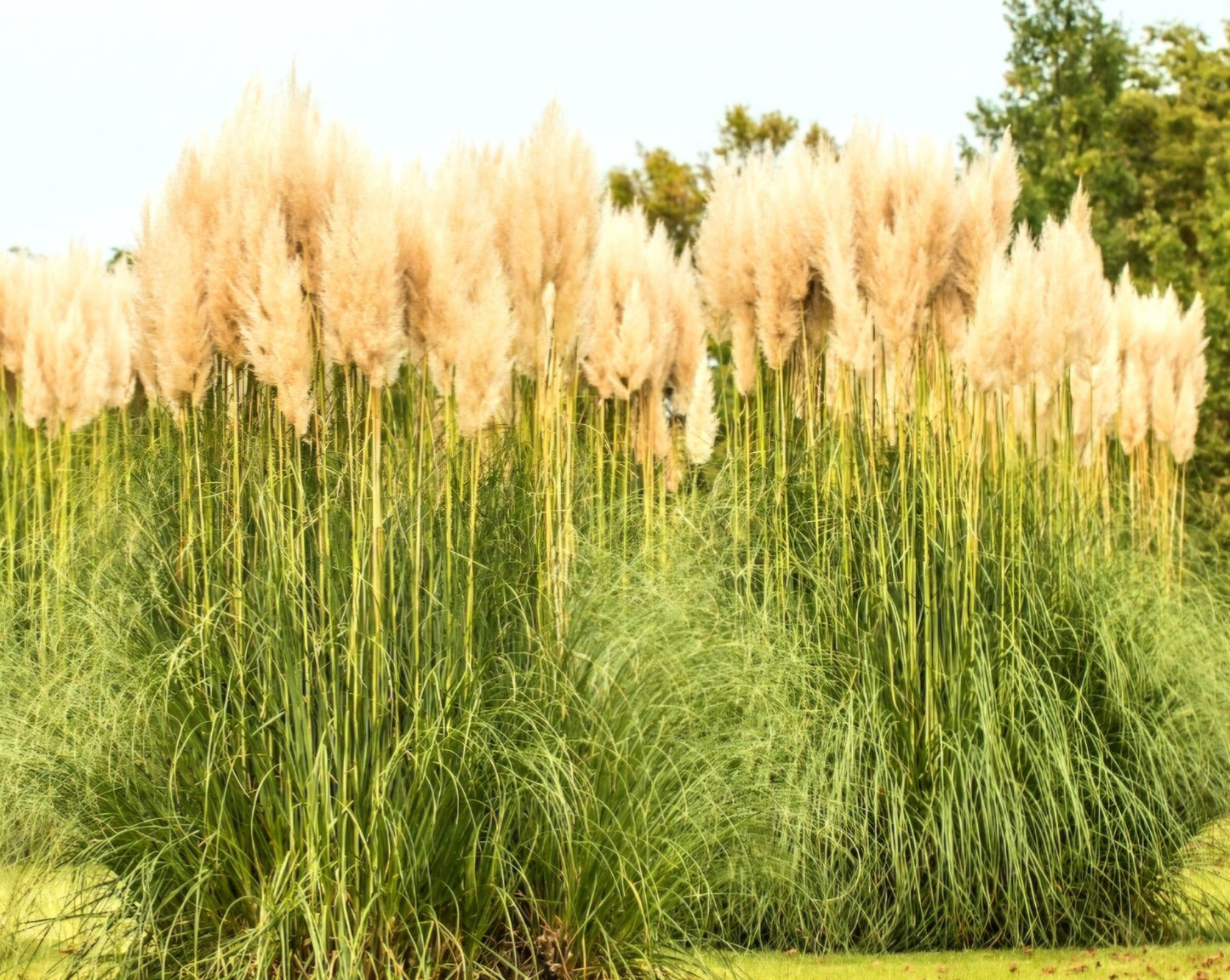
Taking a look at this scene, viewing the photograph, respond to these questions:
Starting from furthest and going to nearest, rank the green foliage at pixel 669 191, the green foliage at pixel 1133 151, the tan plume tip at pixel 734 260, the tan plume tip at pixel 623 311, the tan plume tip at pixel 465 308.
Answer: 1. the green foliage at pixel 669 191
2. the green foliage at pixel 1133 151
3. the tan plume tip at pixel 623 311
4. the tan plume tip at pixel 734 260
5. the tan plume tip at pixel 465 308

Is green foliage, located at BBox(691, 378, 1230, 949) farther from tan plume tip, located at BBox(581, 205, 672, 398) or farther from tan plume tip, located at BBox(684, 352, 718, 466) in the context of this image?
tan plume tip, located at BBox(684, 352, 718, 466)

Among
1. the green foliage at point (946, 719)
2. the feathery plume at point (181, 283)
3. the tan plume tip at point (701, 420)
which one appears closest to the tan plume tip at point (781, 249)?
the green foliage at point (946, 719)

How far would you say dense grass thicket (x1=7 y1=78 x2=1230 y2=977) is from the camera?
196 inches

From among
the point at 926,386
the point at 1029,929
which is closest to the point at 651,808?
the point at 1029,929

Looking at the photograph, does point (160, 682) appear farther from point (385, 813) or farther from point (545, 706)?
point (545, 706)

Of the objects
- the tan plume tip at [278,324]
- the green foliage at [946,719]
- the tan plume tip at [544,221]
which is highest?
the tan plume tip at [544,221]

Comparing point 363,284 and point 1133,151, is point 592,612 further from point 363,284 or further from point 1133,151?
point 1133,151

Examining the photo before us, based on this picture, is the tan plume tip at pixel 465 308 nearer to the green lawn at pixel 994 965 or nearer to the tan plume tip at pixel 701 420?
the green lawn at pixel 994 965

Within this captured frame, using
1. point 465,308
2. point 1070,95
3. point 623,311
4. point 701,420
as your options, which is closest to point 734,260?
point 623,311

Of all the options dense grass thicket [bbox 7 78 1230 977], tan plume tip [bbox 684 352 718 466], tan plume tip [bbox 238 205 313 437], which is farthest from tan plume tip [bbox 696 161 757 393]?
tan plume tip [bbox 238 205 313 437]

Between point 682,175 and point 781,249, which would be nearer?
point 781,249

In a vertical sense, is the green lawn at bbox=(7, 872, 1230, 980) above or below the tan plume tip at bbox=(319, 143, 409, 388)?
below

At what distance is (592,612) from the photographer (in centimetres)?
577

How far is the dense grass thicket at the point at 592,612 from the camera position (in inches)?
196
